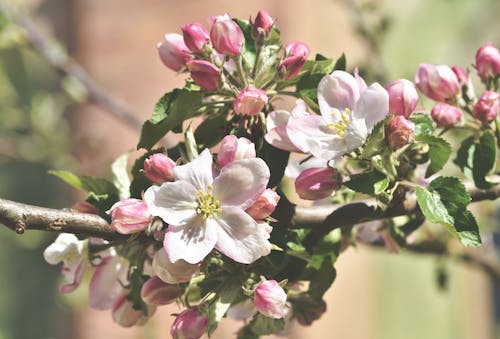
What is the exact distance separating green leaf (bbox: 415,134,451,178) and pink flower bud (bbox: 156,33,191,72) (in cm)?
23

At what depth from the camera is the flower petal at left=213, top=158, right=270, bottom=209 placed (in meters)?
0.59

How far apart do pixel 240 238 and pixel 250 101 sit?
0.37ft

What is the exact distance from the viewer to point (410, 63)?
338 centimetres

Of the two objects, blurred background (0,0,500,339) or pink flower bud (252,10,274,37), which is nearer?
pink flower bud (252,10,274,37)

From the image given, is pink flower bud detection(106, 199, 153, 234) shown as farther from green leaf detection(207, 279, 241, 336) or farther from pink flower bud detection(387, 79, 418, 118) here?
pink flower bud detection(387, 79, 418, 118)

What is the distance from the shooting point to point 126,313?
72 centimetres

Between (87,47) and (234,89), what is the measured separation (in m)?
2.63

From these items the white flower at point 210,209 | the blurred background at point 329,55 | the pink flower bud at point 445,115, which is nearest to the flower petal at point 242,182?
the white flower at point 210,209

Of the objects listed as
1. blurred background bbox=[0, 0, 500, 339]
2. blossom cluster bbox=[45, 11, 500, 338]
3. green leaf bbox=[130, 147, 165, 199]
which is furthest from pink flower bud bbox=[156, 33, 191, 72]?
blurred background bbox=[0, 0, 500, 339]

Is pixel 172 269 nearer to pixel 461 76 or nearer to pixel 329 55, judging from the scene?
pixel 461 76

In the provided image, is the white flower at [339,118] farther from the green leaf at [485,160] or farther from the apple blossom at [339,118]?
the green leaf at [485,160]

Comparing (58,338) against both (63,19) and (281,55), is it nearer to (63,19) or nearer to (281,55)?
(63,19)

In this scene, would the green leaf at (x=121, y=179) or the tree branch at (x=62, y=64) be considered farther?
the tree branch at (x=62, y=64)

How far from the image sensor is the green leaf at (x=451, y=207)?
0.60m
